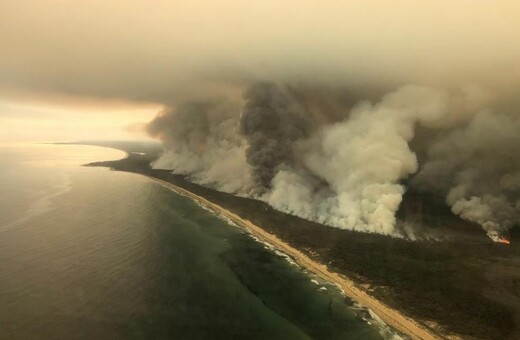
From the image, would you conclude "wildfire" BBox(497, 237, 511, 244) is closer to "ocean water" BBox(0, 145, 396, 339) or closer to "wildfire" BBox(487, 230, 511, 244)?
"wildfire" BBox(487, 230, 511, 244)

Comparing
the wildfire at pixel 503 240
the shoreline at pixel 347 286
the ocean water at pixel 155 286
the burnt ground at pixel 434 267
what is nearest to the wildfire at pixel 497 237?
the wildfire at pixel 503 240

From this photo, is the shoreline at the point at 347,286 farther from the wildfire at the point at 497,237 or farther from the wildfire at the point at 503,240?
the wildfire at the point at 497,237

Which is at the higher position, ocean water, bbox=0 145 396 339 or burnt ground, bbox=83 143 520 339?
burnt ground, bbox=83 143 520 339

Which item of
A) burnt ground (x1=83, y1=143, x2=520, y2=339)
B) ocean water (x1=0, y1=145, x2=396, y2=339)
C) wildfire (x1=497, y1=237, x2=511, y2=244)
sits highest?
wildfire (x1=497, y1=237, x2=511, y2=244)

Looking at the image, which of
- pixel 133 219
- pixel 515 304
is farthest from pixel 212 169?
pixel 515 304

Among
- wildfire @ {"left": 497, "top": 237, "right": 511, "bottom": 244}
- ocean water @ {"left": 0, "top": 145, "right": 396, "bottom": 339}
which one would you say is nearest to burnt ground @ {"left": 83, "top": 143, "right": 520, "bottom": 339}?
wildfire @ {"left": 497, "top": 237, "right": 511, "bottom": 244}

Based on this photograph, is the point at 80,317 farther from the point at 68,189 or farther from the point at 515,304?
the point at 68,189
